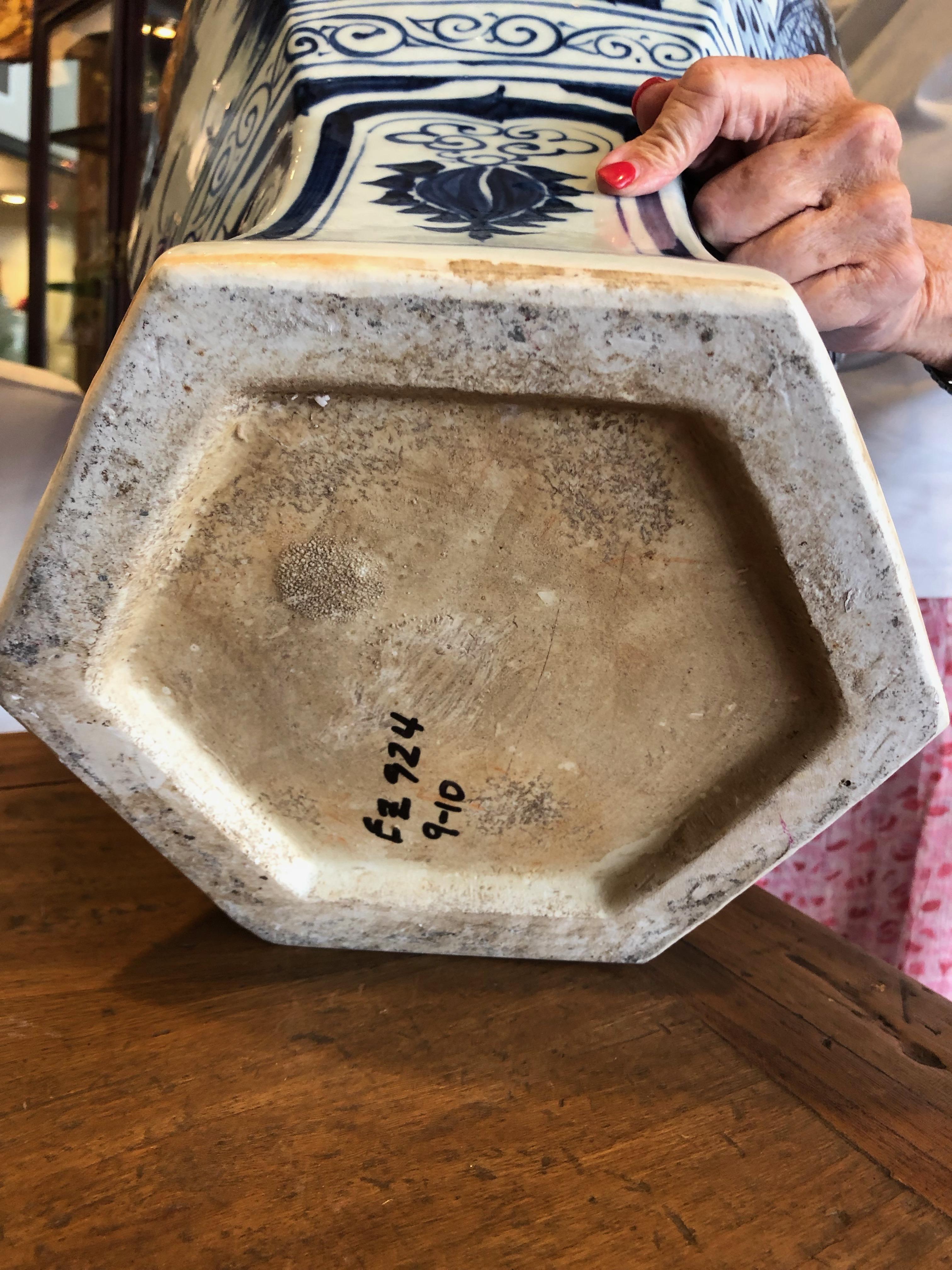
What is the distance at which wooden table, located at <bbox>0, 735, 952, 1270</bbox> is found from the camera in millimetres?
285

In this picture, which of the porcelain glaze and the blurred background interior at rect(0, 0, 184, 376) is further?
the blurred background interior at rect(0, 0, 184, 376)

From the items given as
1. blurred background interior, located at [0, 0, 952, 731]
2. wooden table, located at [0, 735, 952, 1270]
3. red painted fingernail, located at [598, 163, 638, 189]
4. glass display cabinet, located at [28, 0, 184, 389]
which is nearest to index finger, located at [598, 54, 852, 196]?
red painted fingernail, located at [598, 163, 638, 189]

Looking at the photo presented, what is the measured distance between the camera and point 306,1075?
351 millimetres

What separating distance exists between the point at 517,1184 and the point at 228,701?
217mm

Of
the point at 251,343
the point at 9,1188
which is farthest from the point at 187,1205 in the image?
the point at 251,343

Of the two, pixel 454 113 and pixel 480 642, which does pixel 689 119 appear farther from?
pixel 480 642

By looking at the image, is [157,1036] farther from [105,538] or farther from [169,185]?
[169,185]

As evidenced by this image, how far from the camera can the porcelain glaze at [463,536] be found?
11.5 inches

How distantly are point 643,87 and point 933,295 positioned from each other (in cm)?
20

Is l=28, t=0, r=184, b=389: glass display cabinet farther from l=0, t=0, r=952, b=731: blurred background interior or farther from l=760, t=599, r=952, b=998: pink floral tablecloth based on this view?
l=760, t=599, r=952, b=998: pink floral tablecloth

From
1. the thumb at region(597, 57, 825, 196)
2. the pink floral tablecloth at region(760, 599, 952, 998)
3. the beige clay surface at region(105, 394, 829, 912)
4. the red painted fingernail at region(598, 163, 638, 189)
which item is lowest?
the pink floral tablecloth at region(760, 599, 952, 998)

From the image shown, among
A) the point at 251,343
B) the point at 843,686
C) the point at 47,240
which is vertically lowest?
the point at 47,240

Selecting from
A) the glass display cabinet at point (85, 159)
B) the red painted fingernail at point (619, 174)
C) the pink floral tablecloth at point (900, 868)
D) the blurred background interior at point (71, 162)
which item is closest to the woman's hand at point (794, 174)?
the red painted fingernail at point (619, 174)

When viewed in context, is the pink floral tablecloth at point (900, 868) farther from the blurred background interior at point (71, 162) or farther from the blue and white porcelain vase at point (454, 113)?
→ the blurred background interior at point (71, 162)
